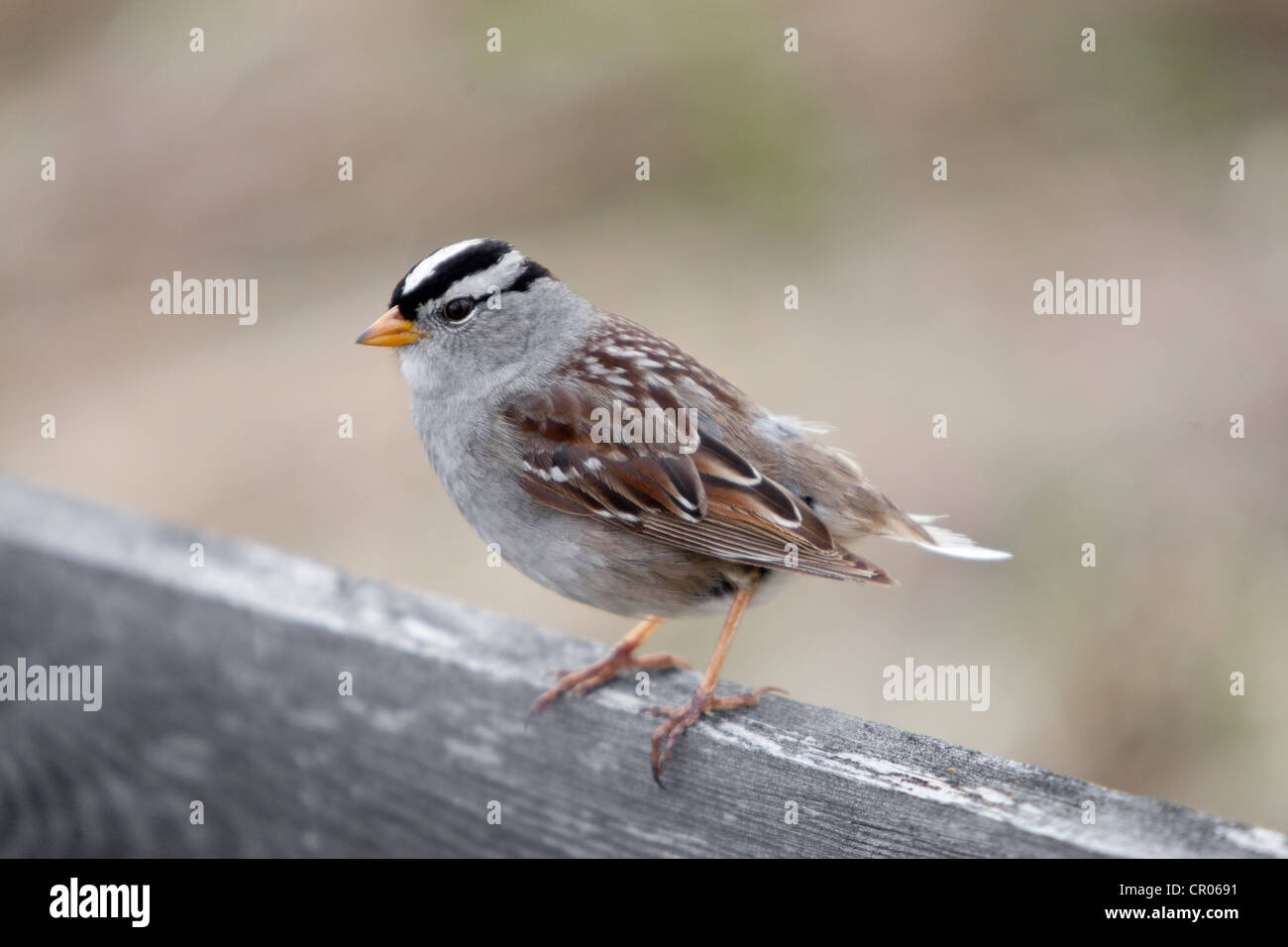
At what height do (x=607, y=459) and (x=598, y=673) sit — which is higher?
(x=607, y=459)

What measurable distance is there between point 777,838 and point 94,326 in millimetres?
4407

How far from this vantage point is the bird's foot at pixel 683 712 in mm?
2121

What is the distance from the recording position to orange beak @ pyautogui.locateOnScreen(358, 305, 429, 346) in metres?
2.72

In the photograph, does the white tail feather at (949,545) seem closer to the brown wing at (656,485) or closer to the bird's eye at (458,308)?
the brown wing at (656,485)

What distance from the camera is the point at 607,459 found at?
2.85 meters

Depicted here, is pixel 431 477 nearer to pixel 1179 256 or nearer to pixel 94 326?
pixel 94 326

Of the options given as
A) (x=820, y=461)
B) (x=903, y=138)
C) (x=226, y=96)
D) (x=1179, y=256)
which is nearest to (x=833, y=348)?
(x=903, y=138)

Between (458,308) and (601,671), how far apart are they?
916 mm

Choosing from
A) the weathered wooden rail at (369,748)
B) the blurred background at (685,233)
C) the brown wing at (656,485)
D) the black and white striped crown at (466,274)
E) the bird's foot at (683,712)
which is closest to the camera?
the weathered wooden rail at (369,748)

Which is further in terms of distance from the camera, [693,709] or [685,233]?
[685,233]

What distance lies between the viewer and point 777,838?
192 centimetres

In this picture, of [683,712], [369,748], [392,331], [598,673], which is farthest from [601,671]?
[392,331]

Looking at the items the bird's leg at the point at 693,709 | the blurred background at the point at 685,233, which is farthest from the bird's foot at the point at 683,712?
the blurred background at the point at 685,233

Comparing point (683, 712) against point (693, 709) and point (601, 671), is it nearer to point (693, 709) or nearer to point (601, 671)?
point (693, 709)
